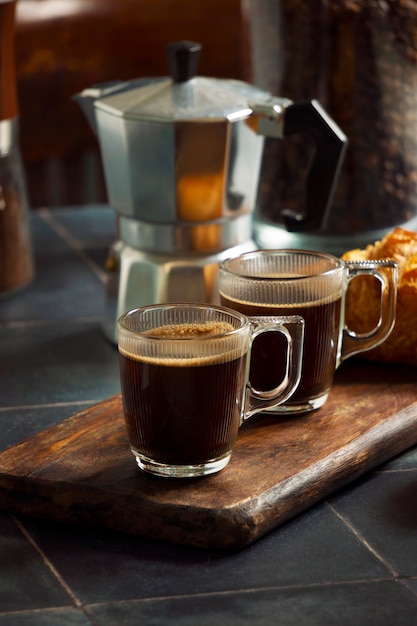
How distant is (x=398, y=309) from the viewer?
944 millimetres

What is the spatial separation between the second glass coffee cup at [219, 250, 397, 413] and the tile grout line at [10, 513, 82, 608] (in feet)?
0.71

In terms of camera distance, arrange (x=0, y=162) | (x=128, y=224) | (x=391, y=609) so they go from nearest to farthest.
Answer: (x=391, y=609) → (x=128, y=224) → (x=0, y=162)

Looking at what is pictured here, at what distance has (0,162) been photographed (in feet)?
3.99

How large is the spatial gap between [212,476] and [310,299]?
17cm

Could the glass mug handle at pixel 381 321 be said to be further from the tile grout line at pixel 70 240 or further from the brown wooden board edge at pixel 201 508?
the tile grout line at pixel 70 240

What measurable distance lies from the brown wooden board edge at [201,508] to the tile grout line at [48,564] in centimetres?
1

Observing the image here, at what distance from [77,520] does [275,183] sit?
2.01ft

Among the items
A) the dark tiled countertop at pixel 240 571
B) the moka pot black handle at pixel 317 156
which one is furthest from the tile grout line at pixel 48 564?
the moka pot black handle at pixel 317 156

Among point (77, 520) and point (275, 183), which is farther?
point (275, 183)

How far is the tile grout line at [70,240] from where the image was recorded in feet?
4.37

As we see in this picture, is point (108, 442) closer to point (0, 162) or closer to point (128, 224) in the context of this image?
point (128, 224)

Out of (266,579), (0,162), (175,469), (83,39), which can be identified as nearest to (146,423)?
(175,469)

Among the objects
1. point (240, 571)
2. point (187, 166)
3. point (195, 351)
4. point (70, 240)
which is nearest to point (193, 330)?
point (195, 351)

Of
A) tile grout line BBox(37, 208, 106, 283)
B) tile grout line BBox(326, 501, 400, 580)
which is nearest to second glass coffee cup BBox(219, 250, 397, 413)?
tile grout line BBox(326, 501, 400, 580)
